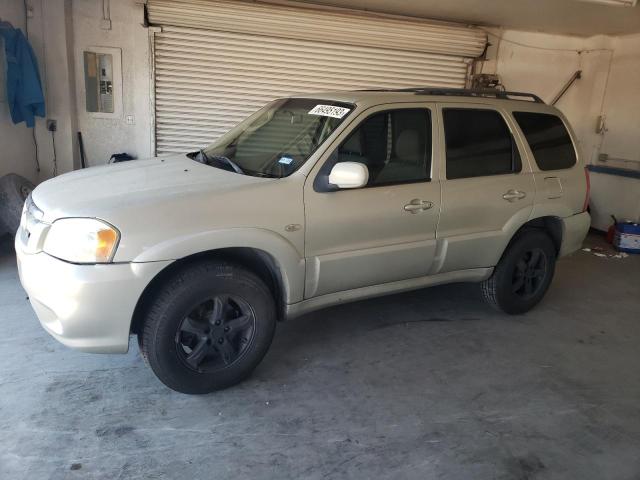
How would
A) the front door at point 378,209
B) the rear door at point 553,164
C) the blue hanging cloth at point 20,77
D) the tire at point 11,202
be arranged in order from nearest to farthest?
1. the front door at point 378,209
2. the rear door at point 553,164
3. the tire at point 11,202
4. the blue hanging cloth at point 20,77

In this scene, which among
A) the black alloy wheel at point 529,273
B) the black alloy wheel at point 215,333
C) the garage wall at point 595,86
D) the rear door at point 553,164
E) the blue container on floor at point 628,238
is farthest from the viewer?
the garage wall at point 595,86

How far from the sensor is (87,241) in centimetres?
261

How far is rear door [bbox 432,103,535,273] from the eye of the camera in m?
3.79

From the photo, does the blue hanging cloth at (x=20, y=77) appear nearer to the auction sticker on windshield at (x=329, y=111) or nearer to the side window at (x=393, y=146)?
the auction sticker on windshield at (x=329, y=111)

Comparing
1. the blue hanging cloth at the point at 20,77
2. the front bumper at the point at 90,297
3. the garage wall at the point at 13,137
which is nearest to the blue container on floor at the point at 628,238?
the front bumper at the point at 90,297

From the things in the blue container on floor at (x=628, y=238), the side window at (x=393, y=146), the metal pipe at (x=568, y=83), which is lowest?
the blue container on floor at (x=628, y=238)

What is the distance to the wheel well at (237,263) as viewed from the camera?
9.43 feet

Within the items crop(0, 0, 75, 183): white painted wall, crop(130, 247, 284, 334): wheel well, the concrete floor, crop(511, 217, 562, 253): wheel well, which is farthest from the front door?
crop(0, 0, 75, 183): white painted wall

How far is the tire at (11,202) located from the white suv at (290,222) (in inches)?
91.5

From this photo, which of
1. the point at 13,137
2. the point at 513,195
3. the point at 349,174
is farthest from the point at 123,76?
the point at 513,195

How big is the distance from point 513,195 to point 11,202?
497cm

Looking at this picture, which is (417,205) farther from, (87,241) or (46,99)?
(46,99)

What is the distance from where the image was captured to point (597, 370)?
12.2 feet

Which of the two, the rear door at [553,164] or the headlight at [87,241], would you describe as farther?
the rear door at [553,164]
